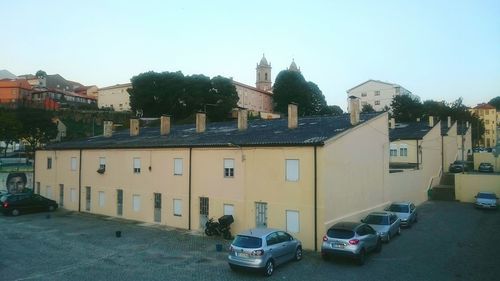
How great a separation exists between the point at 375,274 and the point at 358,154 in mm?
9607

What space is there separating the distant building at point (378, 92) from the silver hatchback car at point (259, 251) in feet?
295

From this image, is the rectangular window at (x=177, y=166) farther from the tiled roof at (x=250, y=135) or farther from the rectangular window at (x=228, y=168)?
the rectangular window at (x=228, y=168)

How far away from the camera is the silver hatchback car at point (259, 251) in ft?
49.3

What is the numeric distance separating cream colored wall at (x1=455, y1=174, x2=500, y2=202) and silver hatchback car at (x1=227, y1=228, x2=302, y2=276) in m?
27.2

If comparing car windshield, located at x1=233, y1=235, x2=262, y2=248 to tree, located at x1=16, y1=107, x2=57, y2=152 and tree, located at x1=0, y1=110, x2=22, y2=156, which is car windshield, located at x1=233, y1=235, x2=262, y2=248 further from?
tree, located at x1=0, y1=110, x2=22, y2=156

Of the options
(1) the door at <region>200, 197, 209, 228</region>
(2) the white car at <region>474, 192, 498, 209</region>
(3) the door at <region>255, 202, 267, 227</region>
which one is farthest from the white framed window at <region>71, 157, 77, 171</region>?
(2) the white car at <region>474, 192, 498, 209</region>

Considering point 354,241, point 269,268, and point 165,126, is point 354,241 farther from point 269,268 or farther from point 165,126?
point 165,126

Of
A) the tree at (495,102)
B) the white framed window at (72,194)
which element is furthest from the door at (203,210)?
the tree at (495,102)

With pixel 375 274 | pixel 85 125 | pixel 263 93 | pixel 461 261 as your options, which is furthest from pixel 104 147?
pixel 263 93

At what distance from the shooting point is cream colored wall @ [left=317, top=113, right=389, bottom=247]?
2003cm

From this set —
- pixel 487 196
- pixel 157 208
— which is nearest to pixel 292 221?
pixel 157 208

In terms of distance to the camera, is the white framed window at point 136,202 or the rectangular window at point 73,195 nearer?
the white framed window at point 136,202

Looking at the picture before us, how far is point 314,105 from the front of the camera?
10262 centimetres

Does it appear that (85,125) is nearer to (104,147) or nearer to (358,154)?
(104,147)
